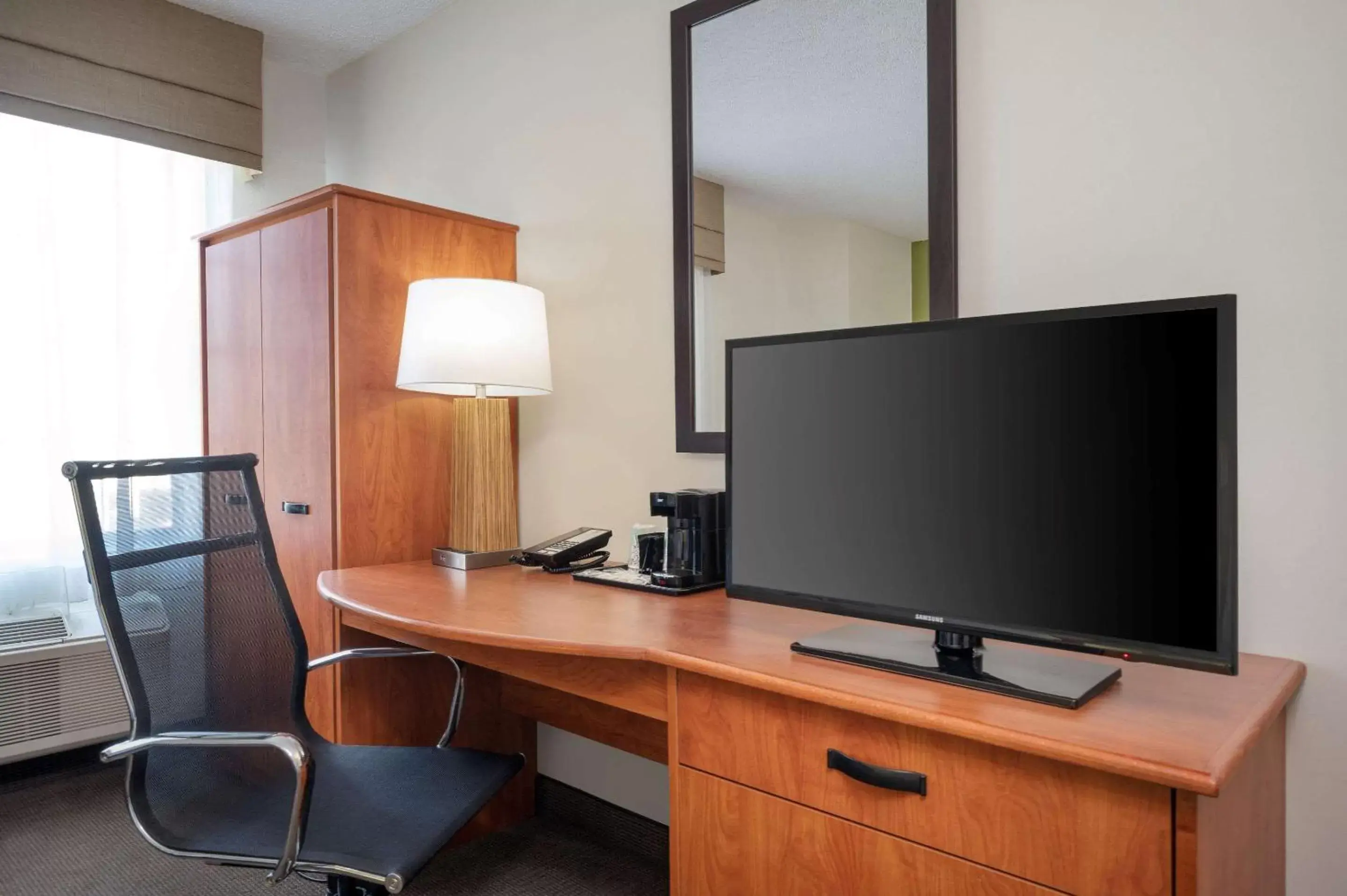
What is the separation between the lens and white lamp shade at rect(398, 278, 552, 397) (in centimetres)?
212

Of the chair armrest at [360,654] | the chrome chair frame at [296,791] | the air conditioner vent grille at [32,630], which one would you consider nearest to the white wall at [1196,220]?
the chair armrest at [360,654]

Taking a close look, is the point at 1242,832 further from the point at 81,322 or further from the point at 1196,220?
the point at 81,322

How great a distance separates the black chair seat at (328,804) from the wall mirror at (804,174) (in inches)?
38.1

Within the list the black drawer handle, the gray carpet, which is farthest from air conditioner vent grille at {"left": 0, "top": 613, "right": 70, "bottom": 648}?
the black drawer handle

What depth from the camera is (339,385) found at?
229 centimetres

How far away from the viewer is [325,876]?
131cm

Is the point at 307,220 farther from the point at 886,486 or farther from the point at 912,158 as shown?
the point at 886,486

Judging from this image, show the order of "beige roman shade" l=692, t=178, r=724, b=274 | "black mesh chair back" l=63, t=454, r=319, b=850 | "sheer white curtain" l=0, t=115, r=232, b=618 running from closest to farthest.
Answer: "black mesh chair back" l=63, t=454, r=319, b=850, "beige roman shade" l=692, t=178, r=724, b=274, "sheer white curtain" l=0, t=115, r=232, b=618

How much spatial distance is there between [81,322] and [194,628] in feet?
6.45

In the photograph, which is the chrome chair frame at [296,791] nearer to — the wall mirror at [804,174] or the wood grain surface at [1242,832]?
the wood grain surface at [1242,832]

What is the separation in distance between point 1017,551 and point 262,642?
1.40 metres

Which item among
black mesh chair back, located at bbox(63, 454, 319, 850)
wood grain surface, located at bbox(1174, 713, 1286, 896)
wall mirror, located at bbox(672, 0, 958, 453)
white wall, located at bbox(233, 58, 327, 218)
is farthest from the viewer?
white wall, located at bbox(233, 58, 327, 218)

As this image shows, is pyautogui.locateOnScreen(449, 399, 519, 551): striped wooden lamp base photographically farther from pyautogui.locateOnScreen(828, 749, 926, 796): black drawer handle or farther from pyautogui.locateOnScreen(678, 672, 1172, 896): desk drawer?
pyautogui.locateOnScreen(828, 749, 926, 796): black drawer handle

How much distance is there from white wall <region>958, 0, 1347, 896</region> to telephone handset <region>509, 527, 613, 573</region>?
1.21m
